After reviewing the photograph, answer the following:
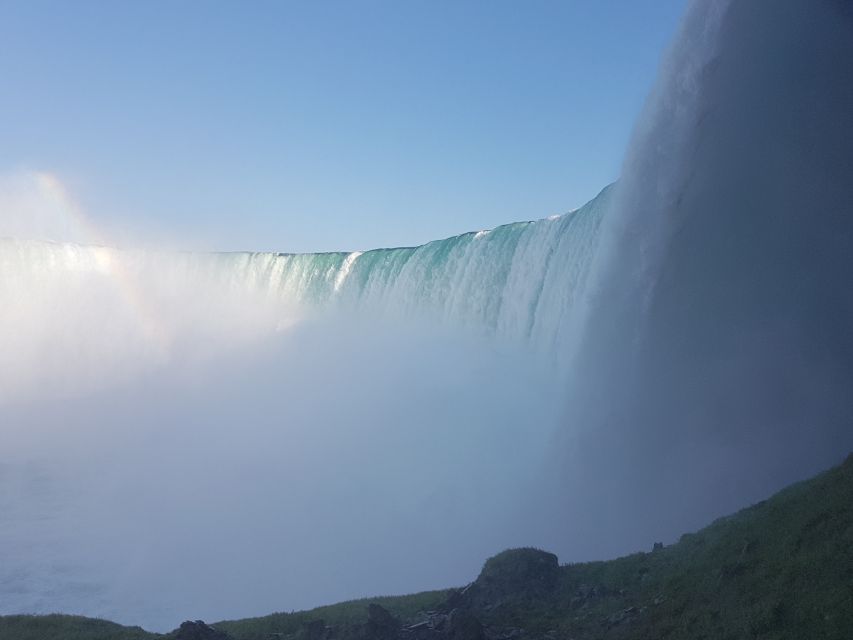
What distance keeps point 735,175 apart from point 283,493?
49.2 feet

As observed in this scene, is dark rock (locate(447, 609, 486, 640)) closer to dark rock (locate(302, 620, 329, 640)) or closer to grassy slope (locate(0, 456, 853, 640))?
grassy slope (locate(0, 456, 853, 640))

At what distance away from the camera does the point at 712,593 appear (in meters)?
6.97

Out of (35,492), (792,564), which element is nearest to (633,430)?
(792,564)

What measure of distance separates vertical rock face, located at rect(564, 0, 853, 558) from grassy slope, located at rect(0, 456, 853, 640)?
530cm

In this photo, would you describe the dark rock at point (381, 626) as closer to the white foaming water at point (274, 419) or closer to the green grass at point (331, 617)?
the green grass at point (331, 617)

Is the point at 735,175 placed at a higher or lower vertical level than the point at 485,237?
lower

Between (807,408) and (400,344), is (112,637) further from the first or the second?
(400,344)

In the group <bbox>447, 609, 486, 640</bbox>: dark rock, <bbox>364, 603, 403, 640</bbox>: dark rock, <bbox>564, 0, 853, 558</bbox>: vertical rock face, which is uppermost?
<bbox>564, 0, 853, 558</bbox>: vertical rock face

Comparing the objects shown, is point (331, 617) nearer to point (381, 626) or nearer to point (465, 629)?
point (381, 626)

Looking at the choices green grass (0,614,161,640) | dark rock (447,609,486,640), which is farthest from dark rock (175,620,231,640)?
dark rock (447,609,486,640)

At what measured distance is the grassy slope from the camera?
5988mm

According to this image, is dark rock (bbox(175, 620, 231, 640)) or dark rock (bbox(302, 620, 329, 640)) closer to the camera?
dark rock (bbox(175, 620, 231, 640))

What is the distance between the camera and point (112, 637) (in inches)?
372

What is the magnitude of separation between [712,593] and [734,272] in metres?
8.71
